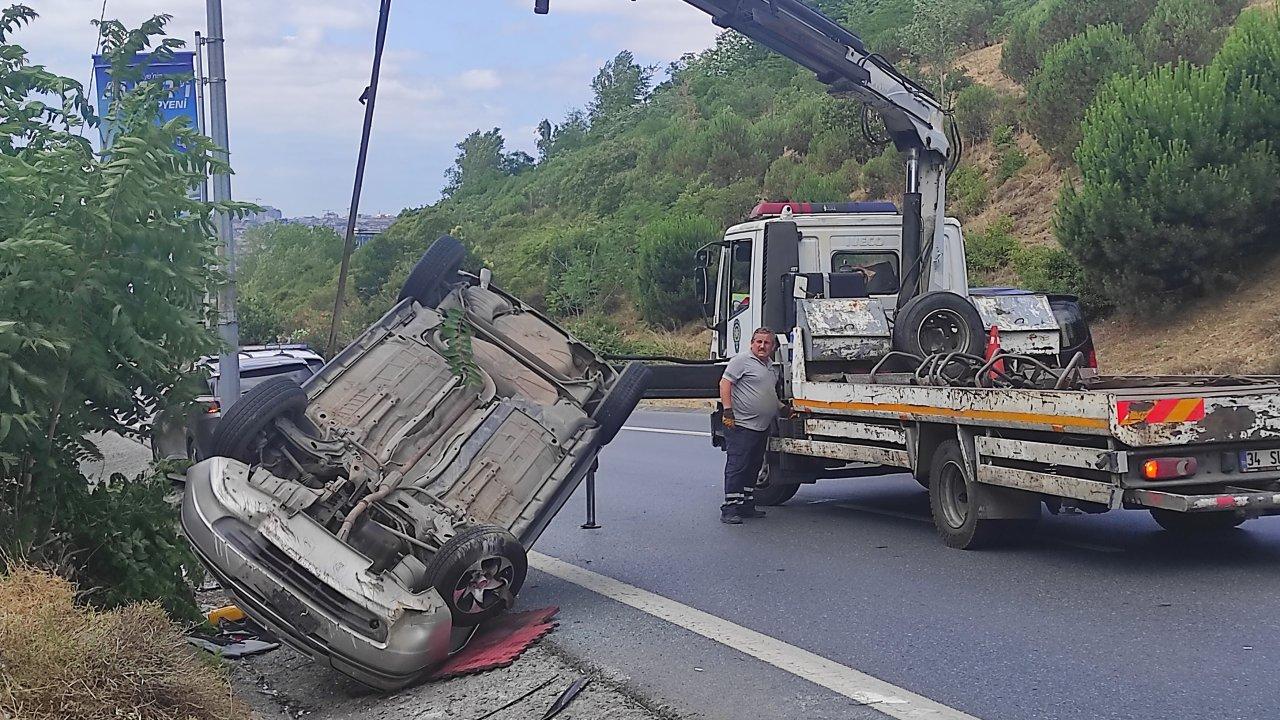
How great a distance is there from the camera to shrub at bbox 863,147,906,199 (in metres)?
32.3

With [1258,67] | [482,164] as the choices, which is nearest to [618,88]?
[482,164]

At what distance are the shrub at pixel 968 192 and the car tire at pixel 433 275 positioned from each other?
Result: 20.4 m

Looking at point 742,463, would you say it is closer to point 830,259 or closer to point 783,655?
point 830,259

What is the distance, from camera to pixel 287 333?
43.2 meters

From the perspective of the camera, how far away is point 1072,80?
2653 centimetres

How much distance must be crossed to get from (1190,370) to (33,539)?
610 inches

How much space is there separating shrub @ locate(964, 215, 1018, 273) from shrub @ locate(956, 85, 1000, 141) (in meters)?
5.98

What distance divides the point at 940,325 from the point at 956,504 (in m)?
2.18

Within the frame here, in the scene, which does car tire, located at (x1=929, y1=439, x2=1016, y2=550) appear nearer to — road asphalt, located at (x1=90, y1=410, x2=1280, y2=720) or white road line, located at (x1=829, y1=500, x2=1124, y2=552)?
road asphalt, located at (x1=90, y1=410, x2=1280, y2=720)

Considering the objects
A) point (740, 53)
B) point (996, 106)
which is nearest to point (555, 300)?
point (996, 106)

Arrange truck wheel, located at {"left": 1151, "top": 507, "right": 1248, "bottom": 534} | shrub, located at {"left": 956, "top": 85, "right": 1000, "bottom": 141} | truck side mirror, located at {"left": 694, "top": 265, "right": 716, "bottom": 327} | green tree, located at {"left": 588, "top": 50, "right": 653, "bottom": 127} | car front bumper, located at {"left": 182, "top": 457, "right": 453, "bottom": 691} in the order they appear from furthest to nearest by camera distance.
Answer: green tree, located at {"left": 588, "top": 50, "right": 653, "bottom": 127} < shrub, located at {"left": 956, "top": 85, "right": 1000, "bottom": 141} < truck side mirror, located at {"left": 694, "top": 265, "right": 716, "bottom": 327} < truck wheel, located at {"left": 1151, "top": 507, "right": 1248, "bottom": 534} < car front bumper, located at {"left": 182, "top": 457, "right": 453, "bottom": 691}

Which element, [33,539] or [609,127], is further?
[609,127]

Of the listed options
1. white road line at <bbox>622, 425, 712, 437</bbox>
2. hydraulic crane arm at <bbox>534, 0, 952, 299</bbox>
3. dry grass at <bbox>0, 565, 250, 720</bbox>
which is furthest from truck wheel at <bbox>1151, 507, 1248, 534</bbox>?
white road line at <bbox>622, 425, 712, 437</bbox>

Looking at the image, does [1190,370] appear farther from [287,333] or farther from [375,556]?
Result: [287,333]
